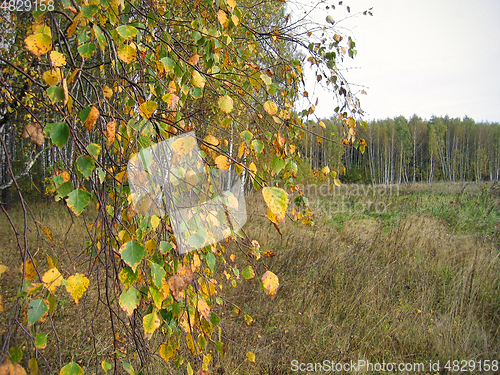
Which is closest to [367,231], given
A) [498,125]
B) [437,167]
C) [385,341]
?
[385,341]

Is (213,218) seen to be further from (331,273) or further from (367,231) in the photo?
(367,231)

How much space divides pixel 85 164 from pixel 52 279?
263 mm

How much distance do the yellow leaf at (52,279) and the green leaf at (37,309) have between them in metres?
0.03

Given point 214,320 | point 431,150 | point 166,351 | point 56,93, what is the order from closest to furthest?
1. point 56,93
2. point 166,351
3. point 214,320
4. point 431,150

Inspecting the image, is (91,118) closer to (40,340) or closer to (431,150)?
(40,340)

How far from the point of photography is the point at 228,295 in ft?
9.80

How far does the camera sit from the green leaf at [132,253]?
61 cm

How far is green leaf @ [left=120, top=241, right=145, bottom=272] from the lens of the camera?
0.61 m

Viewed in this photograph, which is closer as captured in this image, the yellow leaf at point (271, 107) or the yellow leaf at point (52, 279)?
A: the yellow leaf at point (52, 279)

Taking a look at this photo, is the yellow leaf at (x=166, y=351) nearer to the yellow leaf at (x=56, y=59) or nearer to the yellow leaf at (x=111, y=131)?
the yellow leaf at (x=111, y=131)

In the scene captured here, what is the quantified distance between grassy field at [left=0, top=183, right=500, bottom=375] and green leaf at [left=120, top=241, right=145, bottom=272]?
2.59 ft

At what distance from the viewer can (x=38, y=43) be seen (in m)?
0.64

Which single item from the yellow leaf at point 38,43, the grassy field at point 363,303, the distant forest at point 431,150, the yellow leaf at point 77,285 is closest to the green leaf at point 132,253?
the yellow leaf at point 77,285

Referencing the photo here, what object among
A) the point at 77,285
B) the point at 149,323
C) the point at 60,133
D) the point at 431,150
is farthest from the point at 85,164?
the point at 431,150
